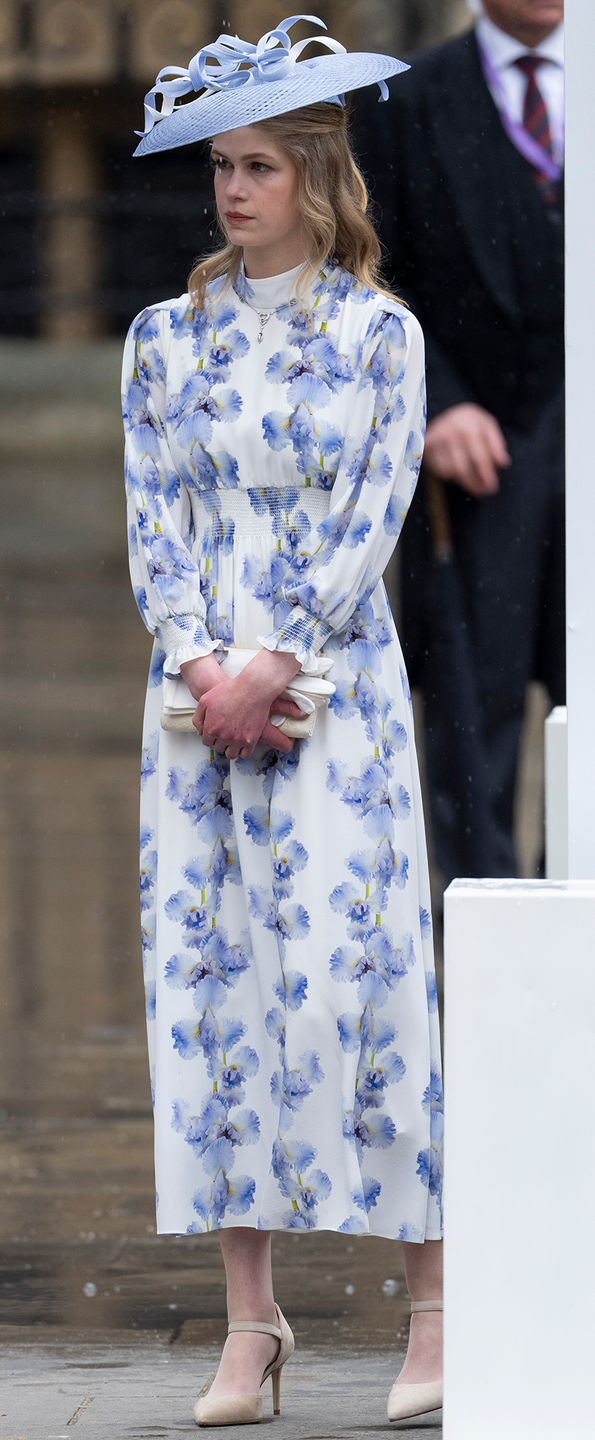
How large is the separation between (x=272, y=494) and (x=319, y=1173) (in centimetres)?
69

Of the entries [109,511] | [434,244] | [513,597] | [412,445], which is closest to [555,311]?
[434,244]

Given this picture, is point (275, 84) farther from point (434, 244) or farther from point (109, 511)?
point (109, 511)

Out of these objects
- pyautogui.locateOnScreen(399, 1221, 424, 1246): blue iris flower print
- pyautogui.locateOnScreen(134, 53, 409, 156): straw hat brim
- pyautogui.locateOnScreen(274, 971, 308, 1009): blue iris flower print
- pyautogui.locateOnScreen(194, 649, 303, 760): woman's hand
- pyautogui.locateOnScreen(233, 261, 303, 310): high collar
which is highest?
pyautogui.locateOnScreen(134, 53, 409, 156): straw hat brim

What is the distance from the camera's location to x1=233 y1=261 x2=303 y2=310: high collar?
6.99 ft

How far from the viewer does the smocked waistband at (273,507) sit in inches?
83.0

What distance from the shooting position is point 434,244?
4383mm

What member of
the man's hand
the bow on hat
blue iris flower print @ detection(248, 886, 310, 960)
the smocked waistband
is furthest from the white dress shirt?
blue iris flower print @ detection(248, 886, 310, 960)

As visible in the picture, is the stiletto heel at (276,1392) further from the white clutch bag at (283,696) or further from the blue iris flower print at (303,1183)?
the white clutch bag at (283,696)

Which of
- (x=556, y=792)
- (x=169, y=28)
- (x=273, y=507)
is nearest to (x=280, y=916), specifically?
(x=273, y=507)

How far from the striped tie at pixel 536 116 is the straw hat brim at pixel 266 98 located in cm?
239

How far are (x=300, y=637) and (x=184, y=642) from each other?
0.42 ft

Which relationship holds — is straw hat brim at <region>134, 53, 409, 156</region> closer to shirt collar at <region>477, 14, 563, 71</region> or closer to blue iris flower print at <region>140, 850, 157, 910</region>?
blue iris flower print at <region>140, 850, 157, 910</region>

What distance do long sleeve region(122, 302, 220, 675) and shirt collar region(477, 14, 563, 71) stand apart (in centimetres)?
241

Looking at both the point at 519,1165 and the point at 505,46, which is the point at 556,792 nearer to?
the point at 519,1165
